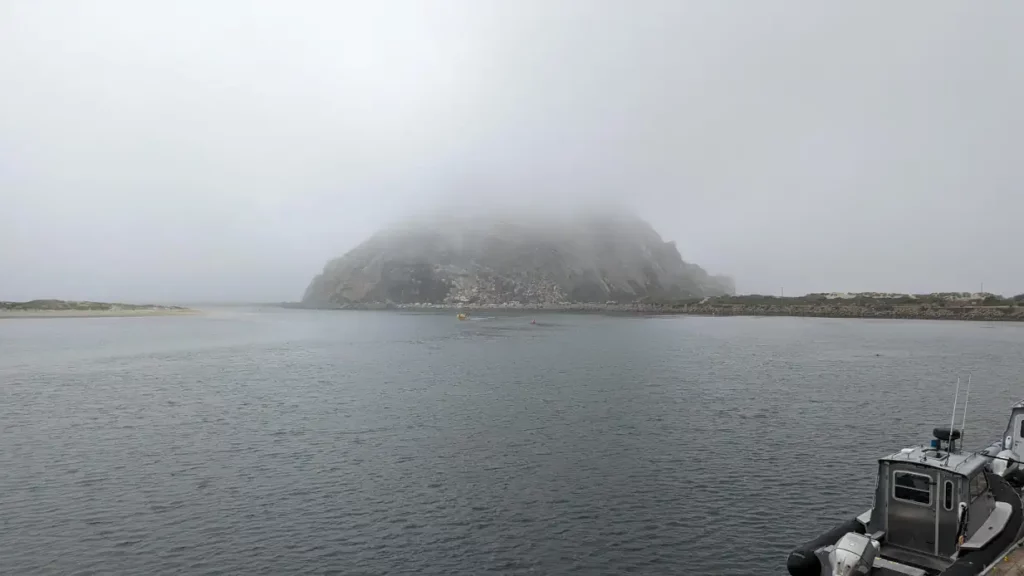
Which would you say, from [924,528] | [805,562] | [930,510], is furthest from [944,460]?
[805,562]

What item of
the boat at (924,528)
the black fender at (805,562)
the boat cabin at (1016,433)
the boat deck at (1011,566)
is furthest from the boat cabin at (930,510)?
the boat cabin at (1016,433)

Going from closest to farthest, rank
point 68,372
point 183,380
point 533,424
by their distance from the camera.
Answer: point 533,424
point 183,380
point 68,372

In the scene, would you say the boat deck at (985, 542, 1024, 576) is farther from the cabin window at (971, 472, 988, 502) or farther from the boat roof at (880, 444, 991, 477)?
the boat roof at (880, 444, 991, 477)

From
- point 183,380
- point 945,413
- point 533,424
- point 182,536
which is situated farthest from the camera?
point 183,380

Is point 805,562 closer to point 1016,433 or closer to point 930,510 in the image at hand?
point 930,510

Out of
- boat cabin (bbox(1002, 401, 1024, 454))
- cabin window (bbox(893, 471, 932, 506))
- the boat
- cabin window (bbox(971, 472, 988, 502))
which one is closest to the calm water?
the boat

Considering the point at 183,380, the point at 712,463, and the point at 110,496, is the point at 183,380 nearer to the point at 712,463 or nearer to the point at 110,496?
the point at 110,496

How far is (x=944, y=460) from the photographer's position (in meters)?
19.6

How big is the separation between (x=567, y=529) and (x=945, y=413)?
42056 mm

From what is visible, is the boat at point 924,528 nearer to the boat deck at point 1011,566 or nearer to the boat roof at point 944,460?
the boat roof at point 944,460

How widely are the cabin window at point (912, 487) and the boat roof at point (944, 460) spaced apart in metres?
0.51

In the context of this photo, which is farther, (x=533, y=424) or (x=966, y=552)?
(x=533, y=424)

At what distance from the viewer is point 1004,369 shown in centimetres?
→ 7650

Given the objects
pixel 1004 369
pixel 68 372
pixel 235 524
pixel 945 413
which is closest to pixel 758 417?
pixel 945 413
